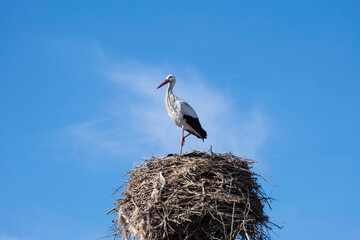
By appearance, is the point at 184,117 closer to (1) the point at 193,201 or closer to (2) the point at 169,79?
(2) the point at 169,79

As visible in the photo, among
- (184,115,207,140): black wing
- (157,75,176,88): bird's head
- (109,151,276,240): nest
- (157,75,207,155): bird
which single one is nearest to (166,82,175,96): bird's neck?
(157,75,176,88): bird's head

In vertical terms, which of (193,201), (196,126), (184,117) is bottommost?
(193,201)

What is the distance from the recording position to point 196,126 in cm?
1225

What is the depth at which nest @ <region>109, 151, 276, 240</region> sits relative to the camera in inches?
355

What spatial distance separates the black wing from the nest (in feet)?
7.12

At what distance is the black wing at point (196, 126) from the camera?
1219 centimetres

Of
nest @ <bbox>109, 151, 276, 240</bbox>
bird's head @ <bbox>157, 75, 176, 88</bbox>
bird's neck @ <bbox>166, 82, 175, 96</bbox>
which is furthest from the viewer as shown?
bird's head @ <bbox>157, 75, 176, 88</bbox>

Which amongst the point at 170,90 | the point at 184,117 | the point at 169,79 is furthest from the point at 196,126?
the point at 169,79

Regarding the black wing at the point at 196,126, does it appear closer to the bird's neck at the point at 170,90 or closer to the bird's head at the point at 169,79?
the bird's neck at the point at 170,90

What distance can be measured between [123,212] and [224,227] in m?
1.90

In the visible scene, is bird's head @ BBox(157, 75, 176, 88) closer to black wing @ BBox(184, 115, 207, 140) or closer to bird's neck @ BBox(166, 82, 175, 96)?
bird's neck @ BBox(166, 82, 175, 96)

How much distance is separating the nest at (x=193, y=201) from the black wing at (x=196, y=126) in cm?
217

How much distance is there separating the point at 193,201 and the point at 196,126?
11.1 ft

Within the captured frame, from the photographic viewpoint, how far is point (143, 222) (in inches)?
351
